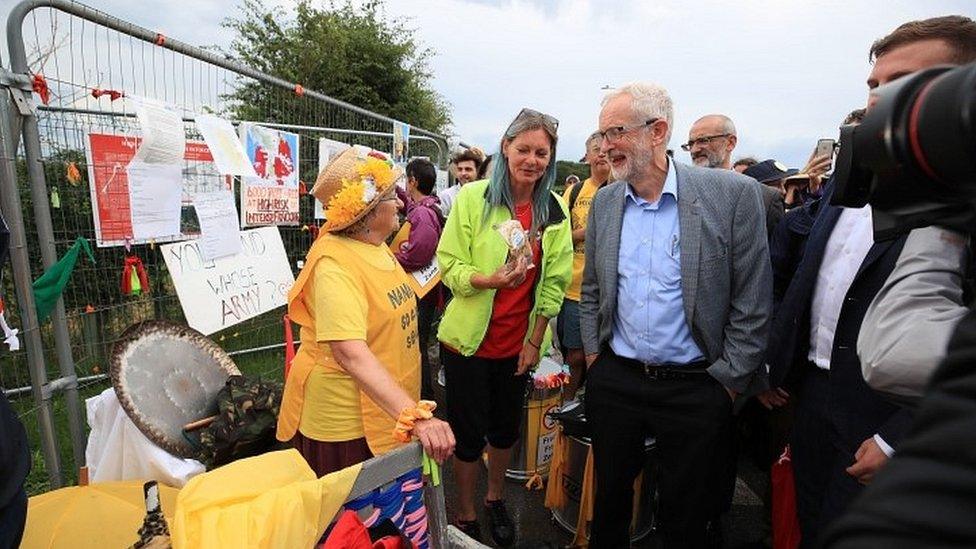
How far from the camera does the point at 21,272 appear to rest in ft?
7.05

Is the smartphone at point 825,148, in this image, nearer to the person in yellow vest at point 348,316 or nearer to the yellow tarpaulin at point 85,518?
the person in yellow vest at point 348,316

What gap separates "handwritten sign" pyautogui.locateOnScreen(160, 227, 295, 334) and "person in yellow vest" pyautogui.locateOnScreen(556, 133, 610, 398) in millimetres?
2070

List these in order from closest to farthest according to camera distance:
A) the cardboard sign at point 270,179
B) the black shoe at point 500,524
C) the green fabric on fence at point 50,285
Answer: the green fabric on fence at point 50,285 < the black shoe at point 500,524 < the cardboard sign at point 270,179

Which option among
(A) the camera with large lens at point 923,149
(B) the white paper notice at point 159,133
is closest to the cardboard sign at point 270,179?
(B) the white paper notice at point 159,133

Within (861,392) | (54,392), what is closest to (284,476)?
(861,392)

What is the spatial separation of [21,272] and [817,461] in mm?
3144

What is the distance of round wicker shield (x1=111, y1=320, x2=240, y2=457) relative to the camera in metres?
2.53

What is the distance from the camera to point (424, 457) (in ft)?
4.68

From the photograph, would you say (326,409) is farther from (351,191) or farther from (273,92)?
(273,92)

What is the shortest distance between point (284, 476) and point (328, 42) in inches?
591

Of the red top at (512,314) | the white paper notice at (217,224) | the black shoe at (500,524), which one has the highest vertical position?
the white paper notice at (217,224)

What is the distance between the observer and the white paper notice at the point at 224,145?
9.65 feet

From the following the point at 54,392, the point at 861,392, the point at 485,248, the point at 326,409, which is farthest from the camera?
the point at 485,248

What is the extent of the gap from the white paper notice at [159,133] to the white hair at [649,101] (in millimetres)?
2174
